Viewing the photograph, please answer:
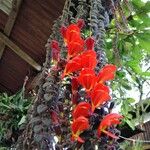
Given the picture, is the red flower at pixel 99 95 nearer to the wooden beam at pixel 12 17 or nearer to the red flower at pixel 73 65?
the red flower at pixel 73 65

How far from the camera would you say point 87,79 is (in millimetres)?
774

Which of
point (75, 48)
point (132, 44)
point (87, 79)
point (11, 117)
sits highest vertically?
point (132, 44)

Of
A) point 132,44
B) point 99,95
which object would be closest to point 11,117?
point 132,44

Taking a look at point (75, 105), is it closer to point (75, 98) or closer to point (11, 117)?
point (75, 98)

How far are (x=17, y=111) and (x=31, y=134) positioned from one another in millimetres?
1539

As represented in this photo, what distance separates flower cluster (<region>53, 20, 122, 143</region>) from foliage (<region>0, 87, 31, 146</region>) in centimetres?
137

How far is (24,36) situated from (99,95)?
1557 millimetres

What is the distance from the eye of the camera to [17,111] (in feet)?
7.63

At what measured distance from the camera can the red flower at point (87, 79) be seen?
0.77 meters

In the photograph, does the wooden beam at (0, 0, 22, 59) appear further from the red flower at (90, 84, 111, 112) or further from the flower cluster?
the red flower at (90, 84, 111, 112)

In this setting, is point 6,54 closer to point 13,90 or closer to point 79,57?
point 13,90

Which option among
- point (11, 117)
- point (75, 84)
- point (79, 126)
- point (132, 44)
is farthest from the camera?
point (11, 117)

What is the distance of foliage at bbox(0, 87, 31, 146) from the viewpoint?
2.23 m

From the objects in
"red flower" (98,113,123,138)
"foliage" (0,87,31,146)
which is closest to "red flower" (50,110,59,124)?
"red flower" (98,113,123,138)
